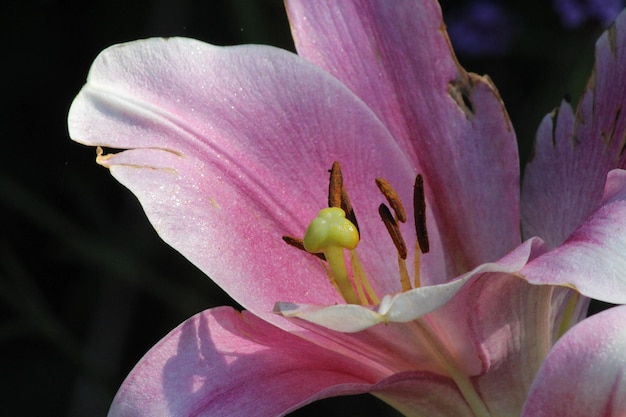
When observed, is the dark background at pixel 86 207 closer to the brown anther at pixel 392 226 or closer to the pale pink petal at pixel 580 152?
the pale pink petal at pixel 580 152

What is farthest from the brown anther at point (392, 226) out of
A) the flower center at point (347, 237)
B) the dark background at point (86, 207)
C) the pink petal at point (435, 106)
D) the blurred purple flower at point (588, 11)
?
the blurred purple flower at point (588, 11)

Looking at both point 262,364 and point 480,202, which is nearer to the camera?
Result: point 262,364

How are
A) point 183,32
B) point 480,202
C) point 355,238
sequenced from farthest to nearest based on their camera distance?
point 183,32 → point 480,202 → point 355,238

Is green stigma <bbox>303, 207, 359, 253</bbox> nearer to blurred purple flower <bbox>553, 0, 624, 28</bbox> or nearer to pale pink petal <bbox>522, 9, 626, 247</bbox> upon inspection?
pale pink petal <bbox>522, 9, 626, 247</bbox>

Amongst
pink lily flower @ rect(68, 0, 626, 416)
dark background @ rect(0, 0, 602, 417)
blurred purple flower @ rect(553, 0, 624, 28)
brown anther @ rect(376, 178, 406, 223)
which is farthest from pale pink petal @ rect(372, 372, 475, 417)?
blurred purple flower @ rect(553, 0, 624, 28)

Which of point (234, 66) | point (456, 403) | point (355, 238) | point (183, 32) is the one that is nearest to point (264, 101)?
point (234, 66)

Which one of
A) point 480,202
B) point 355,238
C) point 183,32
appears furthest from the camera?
point 183,32

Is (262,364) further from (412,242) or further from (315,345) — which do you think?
(412,242)
